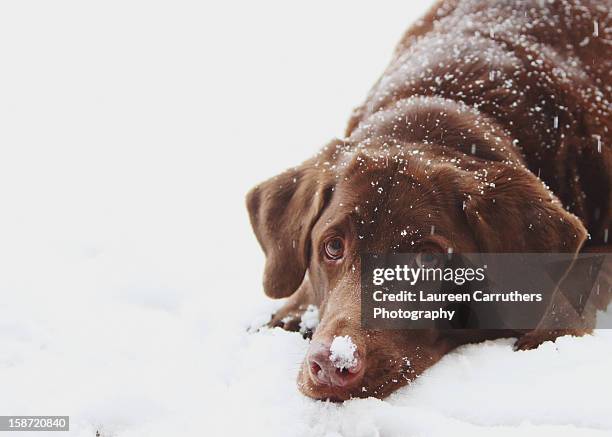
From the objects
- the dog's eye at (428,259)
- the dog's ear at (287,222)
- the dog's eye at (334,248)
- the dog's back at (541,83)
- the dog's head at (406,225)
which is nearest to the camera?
the dog's head at (406,225)

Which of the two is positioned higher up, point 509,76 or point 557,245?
point 509,76

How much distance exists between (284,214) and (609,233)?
156 centimetres

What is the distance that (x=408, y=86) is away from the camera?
3.62m

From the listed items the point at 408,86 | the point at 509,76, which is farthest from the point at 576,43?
the point at 408,86

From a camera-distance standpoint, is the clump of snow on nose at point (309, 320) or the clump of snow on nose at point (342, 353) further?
the clump of snow on nose at point (309, 320)

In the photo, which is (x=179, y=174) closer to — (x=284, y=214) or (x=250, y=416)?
(x=284, y=214)

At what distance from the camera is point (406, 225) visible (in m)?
2.74

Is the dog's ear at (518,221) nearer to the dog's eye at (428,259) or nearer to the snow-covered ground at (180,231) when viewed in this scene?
the dog's eye at (428,259)

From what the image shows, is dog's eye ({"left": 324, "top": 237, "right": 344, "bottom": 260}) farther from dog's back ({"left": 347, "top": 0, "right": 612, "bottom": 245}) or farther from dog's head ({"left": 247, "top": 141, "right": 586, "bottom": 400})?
Result: dog's back ({"left": 347, "top": 0, "right": 612, "bottom": 245})

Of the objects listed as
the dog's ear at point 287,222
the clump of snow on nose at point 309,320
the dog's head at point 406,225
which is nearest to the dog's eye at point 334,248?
the dog's head at point 406,225

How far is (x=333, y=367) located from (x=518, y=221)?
37.9 inches

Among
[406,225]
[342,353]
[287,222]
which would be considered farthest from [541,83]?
[342,353]

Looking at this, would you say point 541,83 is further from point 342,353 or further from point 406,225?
point 342,353

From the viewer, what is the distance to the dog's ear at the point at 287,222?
3.16m
